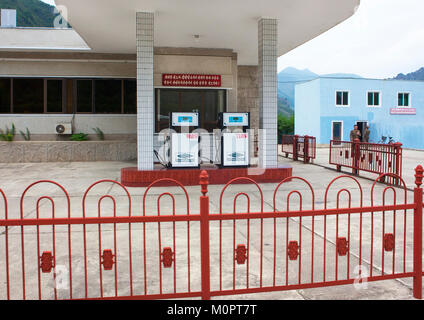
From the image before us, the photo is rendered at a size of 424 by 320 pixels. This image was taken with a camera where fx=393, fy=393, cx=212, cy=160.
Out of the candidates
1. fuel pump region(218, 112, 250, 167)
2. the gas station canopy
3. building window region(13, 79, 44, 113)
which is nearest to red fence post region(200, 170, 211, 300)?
fuel pump region(218, 112, 250, 167)

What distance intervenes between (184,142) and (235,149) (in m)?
1.28

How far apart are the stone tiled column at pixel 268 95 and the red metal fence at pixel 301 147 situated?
4.48 meters

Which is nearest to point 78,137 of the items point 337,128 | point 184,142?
point 184,142

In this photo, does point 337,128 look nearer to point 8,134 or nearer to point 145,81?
point 8,134

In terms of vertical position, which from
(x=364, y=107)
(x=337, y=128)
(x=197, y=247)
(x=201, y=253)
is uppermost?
(x=364, y=107)

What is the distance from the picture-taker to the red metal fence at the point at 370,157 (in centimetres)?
937

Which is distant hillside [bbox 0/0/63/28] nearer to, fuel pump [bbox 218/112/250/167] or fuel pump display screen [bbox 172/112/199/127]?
fuel pump display screen [bbox 172/112/199/127]

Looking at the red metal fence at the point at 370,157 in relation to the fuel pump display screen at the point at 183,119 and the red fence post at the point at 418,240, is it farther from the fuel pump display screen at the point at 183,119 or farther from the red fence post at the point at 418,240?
the red fence post at the point at 418,240

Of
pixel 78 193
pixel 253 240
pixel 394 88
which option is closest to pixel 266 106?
pixel 78 193

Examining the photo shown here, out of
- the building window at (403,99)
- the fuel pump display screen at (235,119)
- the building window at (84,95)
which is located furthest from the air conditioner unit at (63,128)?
the building window at (403,99)

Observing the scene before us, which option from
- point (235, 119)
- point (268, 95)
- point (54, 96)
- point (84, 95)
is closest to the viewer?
point (235, 119)

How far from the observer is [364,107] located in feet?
112

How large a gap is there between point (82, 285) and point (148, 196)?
4479 mm
